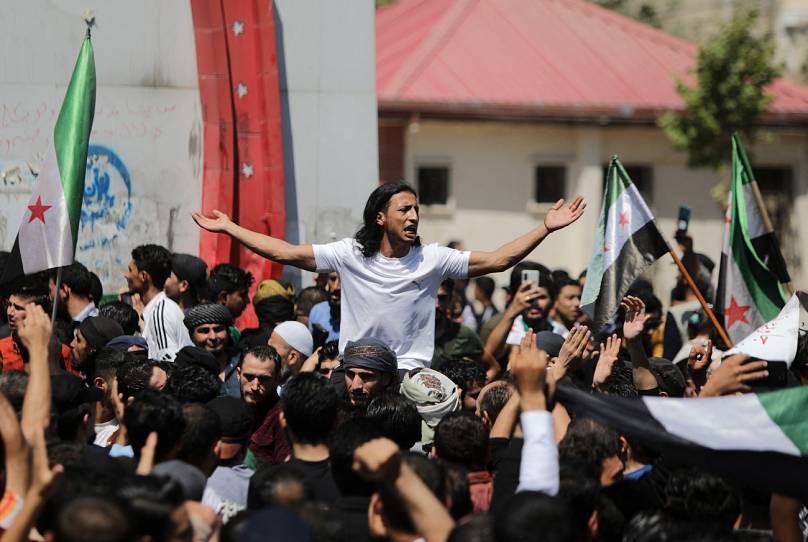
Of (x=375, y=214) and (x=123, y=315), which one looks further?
(x=123, y=315)

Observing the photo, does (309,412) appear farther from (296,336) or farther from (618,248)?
(618,248)

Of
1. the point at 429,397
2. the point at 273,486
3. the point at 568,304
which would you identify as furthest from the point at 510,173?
the point at 273,486

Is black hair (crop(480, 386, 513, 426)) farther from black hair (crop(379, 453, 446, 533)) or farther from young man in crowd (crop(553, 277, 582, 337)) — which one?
young man in crowd (crop(553, 277, 582, 337))

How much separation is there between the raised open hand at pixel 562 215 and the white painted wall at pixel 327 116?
4.50m

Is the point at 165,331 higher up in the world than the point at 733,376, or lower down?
lower down

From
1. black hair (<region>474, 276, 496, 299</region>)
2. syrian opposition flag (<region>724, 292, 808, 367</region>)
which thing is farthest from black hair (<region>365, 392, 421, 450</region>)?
black hair (<region>474, 276, 496, 299</region>)

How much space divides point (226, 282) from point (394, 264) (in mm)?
2280

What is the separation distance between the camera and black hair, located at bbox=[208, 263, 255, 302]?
9117 millimetres

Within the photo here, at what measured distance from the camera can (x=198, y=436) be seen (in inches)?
199

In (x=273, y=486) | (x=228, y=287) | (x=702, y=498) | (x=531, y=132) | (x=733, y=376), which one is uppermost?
(x=531, y=132)

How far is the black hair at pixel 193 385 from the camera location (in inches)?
243

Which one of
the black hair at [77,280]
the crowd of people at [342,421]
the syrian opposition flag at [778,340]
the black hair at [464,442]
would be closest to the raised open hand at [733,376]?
the crowd of people at [342,421]

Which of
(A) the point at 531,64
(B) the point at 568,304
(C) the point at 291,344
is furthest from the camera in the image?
(A) the point at 531,64

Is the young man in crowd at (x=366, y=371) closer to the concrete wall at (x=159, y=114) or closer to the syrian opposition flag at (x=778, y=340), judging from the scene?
the syrian opposition flag at (x=778, y=340)
